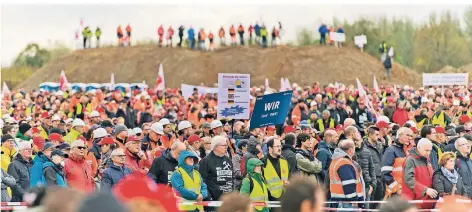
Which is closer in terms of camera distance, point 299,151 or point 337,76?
point 299,151

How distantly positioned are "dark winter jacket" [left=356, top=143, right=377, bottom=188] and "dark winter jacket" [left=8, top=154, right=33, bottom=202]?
483 cm

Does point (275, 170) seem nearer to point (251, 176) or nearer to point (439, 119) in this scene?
point (251, 176)

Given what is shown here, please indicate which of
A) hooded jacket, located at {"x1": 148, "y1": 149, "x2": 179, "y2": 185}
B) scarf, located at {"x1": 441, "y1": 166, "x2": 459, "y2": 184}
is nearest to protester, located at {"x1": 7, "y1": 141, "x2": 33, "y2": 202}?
hooded jacket, located at {"x1": 148, "y1": 149, "x2": 179, "y2": 185}

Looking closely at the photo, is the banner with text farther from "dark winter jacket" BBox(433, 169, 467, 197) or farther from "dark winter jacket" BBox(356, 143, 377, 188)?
"dark winter jacket" BBox(433, 169, 467, 197)

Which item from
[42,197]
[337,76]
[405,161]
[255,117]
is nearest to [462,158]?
[405,161]

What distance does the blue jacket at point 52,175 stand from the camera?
1391 centimetres

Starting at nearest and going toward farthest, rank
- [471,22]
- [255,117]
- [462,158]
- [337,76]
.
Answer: [462,158] < [255,117] < [337,76] < [471,22]

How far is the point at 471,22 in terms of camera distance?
84.2m

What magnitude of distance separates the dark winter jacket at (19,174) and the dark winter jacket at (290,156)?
11.9 feet

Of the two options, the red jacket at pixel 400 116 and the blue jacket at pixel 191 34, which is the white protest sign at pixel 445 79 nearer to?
the red jacket at pixel 400 116

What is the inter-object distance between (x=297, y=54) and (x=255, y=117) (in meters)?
50.3

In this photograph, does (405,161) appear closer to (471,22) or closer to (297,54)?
(297,54)

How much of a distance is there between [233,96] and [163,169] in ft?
18.5

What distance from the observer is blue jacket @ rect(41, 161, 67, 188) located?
45.6 ft
